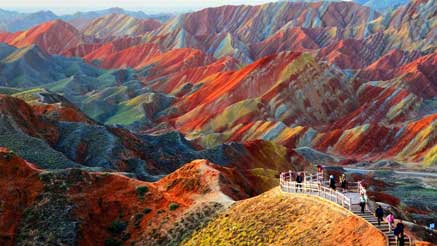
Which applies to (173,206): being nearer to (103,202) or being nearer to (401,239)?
(103,202)

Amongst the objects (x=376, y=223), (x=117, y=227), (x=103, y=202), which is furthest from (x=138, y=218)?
(x=376, y=223)

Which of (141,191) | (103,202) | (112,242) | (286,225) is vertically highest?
(286,225)

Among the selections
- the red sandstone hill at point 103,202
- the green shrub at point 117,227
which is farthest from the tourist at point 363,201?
the green shrub at point 117,227

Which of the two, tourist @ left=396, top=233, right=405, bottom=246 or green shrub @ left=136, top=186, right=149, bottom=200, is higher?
tourist @ left=396, top=233, right=405, bottom=246

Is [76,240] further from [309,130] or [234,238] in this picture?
[309,130]

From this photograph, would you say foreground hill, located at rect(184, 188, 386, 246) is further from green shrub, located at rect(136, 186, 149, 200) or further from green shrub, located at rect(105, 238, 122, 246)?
green shrub, located at rect(136, 186, 149, 200)

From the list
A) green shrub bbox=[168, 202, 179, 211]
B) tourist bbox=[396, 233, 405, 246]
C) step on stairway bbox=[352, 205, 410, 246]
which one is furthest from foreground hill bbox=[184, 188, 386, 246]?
green shrub bbox=[168, 202, 179, 211]

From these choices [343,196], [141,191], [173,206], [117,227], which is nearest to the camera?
[343,196]
